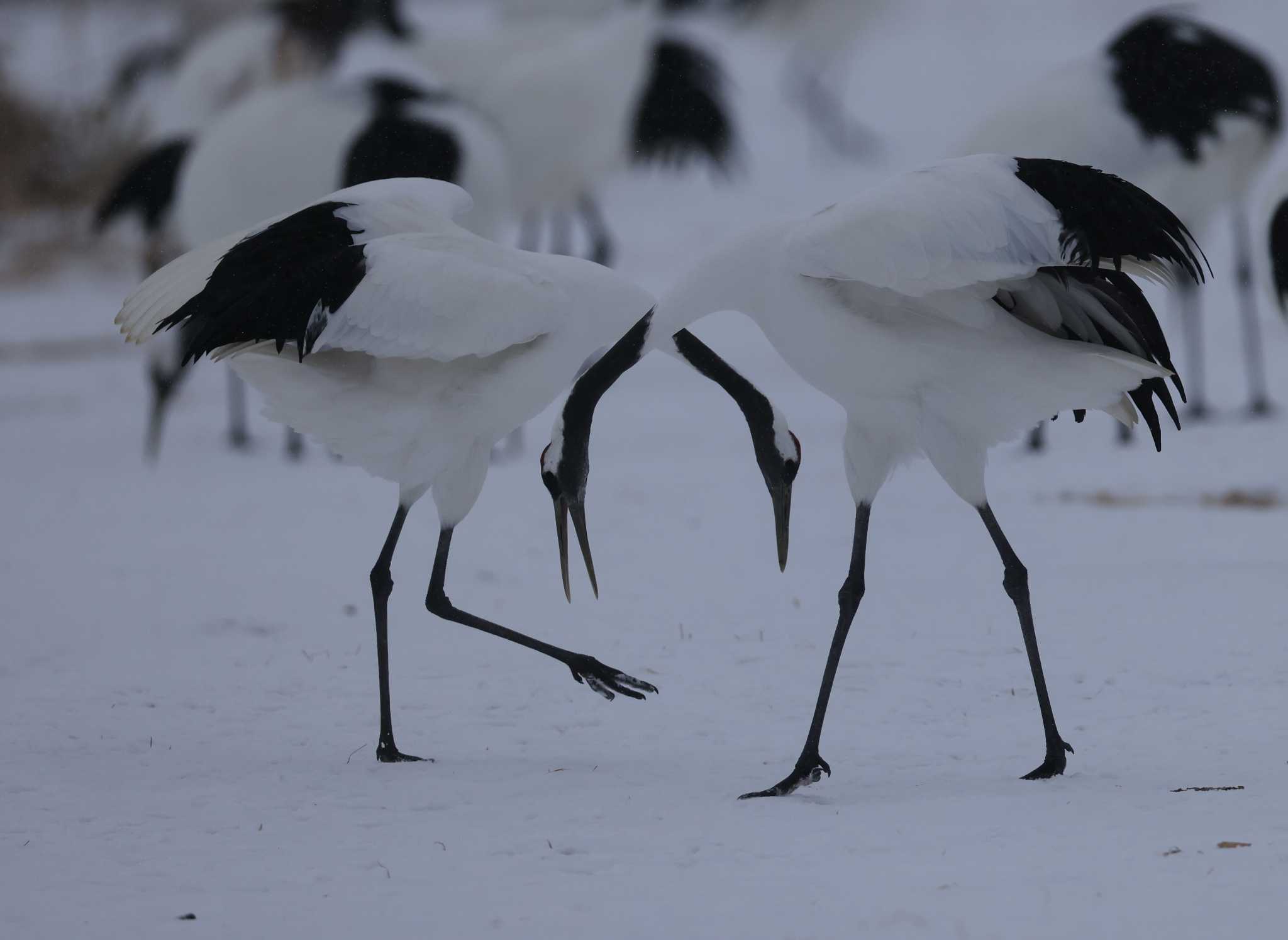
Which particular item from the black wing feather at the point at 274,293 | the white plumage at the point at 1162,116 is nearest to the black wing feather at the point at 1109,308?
the black wing feather at the point at 274,293

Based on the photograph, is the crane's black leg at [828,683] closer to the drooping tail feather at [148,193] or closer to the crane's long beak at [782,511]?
the crane's long beak at [782,511]

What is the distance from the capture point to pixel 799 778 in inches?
141

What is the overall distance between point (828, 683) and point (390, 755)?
0.99 metres

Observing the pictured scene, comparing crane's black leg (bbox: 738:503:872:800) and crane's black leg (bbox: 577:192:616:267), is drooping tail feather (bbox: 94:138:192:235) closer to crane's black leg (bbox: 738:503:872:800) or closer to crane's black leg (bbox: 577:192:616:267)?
crane's black leg (bbox: 577:192:616:267)

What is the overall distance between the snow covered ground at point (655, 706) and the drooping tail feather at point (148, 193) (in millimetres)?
1496

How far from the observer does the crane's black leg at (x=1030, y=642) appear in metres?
3.62

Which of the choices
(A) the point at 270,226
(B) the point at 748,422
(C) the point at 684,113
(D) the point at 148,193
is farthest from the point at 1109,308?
(C) the point at 684,113

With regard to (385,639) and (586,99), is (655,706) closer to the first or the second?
(385,639)

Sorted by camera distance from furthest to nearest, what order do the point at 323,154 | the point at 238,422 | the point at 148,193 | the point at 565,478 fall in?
the point at 148,193
the point at 238,422
the point at 323,154
the point at 565,478

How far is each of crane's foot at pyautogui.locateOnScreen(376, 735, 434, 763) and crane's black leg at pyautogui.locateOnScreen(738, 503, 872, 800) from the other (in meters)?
0.81

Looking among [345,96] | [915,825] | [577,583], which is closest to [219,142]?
[345,96]

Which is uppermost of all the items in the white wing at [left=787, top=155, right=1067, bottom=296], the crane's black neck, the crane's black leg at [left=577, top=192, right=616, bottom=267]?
the crane's black leg at [left=577, top=192, right=616, bottom=267]

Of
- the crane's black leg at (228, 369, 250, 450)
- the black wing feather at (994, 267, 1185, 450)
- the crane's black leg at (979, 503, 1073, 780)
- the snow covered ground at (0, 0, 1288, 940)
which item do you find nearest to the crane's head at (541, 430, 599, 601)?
the snow covered ground at (0, 0, 1288, 940)

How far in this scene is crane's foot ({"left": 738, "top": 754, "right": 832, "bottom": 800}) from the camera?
11.7ft
